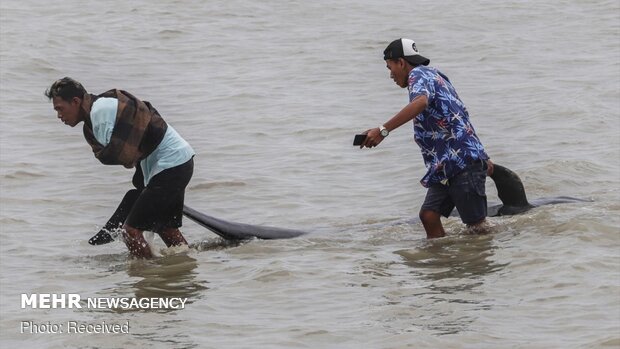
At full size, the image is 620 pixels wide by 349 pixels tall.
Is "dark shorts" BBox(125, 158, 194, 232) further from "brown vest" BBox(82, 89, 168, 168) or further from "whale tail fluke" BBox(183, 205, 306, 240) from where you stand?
"whale tail fluke" BBox(183, 205, 306, 240)

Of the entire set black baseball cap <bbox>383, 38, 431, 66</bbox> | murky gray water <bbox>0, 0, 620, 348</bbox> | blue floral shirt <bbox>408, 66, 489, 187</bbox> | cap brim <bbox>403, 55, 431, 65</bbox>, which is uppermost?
black baseball cap <bbox>383, 38, 431, 66</bbox>

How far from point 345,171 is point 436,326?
222 inches

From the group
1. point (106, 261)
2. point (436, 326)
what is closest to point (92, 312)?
point (106, 261)

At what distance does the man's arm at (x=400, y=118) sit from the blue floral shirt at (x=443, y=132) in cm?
20

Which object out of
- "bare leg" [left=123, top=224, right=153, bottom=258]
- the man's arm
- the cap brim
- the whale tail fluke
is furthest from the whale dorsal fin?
→ "bare leg" [left=123, top=224, right=153, bottom=258]

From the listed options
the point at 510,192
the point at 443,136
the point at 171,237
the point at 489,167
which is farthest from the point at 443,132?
the point at 171,237

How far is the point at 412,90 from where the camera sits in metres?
8.38

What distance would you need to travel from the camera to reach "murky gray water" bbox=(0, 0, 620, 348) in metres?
7.34

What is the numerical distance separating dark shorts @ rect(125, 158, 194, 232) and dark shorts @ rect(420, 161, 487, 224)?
176cm

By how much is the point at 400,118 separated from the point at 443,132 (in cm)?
59

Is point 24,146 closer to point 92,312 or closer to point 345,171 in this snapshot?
point 345,171

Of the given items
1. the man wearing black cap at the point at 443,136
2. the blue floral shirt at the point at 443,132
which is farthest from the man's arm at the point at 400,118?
the blue floral shirt at the point at 443,132

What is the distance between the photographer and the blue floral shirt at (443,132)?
27.9ft

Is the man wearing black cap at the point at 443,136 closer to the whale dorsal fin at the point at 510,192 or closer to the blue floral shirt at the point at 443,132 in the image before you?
the blue floral shirt at the point at 443,132
